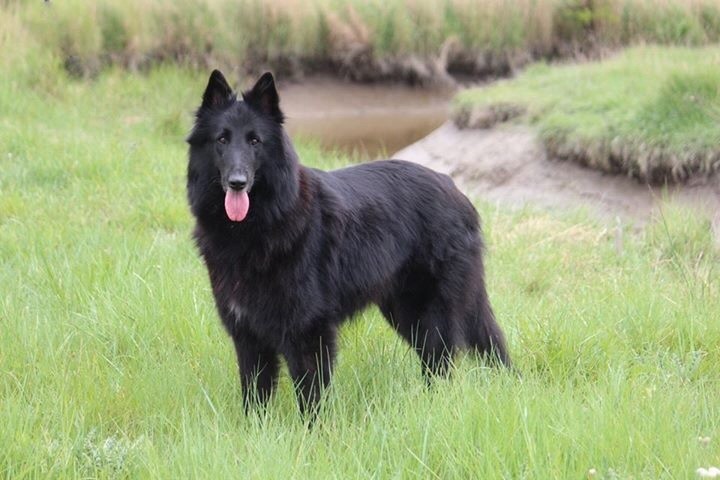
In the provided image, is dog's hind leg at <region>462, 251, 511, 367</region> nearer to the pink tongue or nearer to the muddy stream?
the pink tongue

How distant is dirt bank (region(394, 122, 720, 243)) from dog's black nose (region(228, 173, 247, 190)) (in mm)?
5813

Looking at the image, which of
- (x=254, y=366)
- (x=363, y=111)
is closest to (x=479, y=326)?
(x=254, y=366)

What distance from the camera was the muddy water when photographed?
14367 mm

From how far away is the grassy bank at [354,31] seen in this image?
47.4ft

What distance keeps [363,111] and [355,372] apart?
12357mm

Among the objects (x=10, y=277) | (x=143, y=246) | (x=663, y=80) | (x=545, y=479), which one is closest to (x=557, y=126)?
(x=663, y=80)

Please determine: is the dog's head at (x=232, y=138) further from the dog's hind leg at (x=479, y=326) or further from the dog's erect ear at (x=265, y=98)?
the dog's hind leg at (x=479, y=326)

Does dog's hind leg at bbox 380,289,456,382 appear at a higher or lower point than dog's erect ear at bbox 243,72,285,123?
lower

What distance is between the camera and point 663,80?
10.8 meters

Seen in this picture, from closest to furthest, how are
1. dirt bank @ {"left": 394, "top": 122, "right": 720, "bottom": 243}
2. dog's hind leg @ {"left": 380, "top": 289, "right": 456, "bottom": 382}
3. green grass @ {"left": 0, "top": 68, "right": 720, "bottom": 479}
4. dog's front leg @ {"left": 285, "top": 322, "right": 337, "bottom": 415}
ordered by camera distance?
green grass @ {"left": 0, "top": 68, "right": 720, "bottom": 479}, dog's front leg @ {"left": 285, "top": 322, "right": 337, "bottom": 415}, dog's hind leg @ {"left": 380, "top": 289, "right": 456, "bottom": 382}, dirt bank @ {"left": 394, "top": 122, "right": 720, "bottom": 243}

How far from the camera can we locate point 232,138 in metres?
3.97

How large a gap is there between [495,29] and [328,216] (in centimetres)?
1427

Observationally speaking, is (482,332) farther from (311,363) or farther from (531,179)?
(531,179)

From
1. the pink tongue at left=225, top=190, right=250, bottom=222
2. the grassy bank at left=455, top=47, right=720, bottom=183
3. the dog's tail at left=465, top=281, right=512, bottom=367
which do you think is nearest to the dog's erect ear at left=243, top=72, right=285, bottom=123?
the pink tongue at left=225, top=190, right=250, bottom=222
